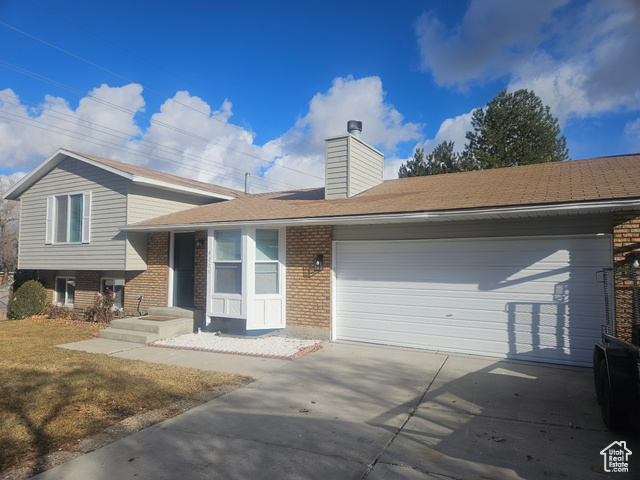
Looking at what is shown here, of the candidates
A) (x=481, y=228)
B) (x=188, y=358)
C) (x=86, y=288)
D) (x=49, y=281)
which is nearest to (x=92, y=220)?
(x=86, y=288)

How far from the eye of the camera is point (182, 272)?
12.0m

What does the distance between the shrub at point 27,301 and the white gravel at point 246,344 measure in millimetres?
7067

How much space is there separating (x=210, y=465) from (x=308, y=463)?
882 millimetres

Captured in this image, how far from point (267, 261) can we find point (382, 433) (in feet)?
18.8

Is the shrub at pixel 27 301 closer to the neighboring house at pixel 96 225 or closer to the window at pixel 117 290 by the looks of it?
the neighboring house at pixel 96 225

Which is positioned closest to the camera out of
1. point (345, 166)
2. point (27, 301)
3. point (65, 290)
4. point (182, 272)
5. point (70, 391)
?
point (70, 391)

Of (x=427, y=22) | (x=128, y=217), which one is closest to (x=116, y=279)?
(x=128, y=217)

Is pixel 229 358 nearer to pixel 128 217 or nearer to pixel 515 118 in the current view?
pixel 128 217

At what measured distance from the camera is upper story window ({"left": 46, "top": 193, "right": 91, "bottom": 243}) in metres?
12.6

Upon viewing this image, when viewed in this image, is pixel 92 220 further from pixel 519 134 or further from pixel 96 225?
pixel 519 134

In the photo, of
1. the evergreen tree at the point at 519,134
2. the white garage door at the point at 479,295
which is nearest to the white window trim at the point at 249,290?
the white garage door at the point at 479,295

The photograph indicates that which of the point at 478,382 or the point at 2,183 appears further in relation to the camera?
the point at 2,183

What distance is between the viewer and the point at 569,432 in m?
4.34

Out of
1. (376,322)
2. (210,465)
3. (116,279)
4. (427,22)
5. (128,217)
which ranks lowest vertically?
(210,465)
